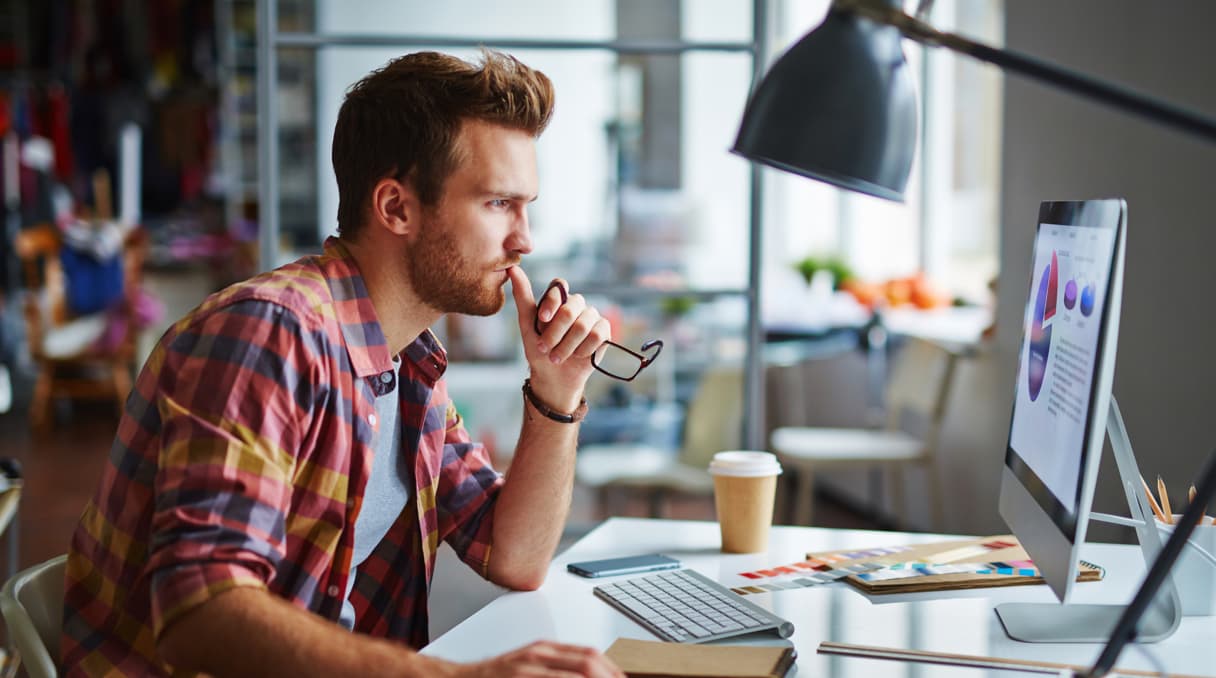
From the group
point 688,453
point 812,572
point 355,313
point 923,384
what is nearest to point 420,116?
point 355,313

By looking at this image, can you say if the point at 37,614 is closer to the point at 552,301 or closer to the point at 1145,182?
the point at 552,301

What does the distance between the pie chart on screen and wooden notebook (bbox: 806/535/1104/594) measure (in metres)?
0.26

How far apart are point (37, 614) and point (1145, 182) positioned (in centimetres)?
256

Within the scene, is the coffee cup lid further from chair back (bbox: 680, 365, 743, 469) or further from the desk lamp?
chair back (bbox: 680, 365, 743, 469)

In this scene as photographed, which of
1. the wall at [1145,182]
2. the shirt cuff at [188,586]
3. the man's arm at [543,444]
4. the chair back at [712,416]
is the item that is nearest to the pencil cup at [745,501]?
the man's arm at [543,444]

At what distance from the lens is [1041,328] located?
1323 mm

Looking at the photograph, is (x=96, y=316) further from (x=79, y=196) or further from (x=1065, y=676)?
(x=1065, y=676)

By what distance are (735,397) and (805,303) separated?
1.57 m

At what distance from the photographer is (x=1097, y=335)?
1.08m

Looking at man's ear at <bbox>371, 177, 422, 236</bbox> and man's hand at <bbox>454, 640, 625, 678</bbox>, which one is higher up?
man's ear at <bbox>371, 177, 422, 236</bbox>

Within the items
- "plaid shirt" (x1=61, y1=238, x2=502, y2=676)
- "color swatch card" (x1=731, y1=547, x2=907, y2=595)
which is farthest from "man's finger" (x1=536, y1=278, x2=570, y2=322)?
"color swatch card" (x1=731, y1=547, x2=907, y2=595)

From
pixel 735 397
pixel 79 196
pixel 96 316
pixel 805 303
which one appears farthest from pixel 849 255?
pixel 79 196

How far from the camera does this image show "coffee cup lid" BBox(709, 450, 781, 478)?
1.65 m

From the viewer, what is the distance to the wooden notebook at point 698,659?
44.6 inches
